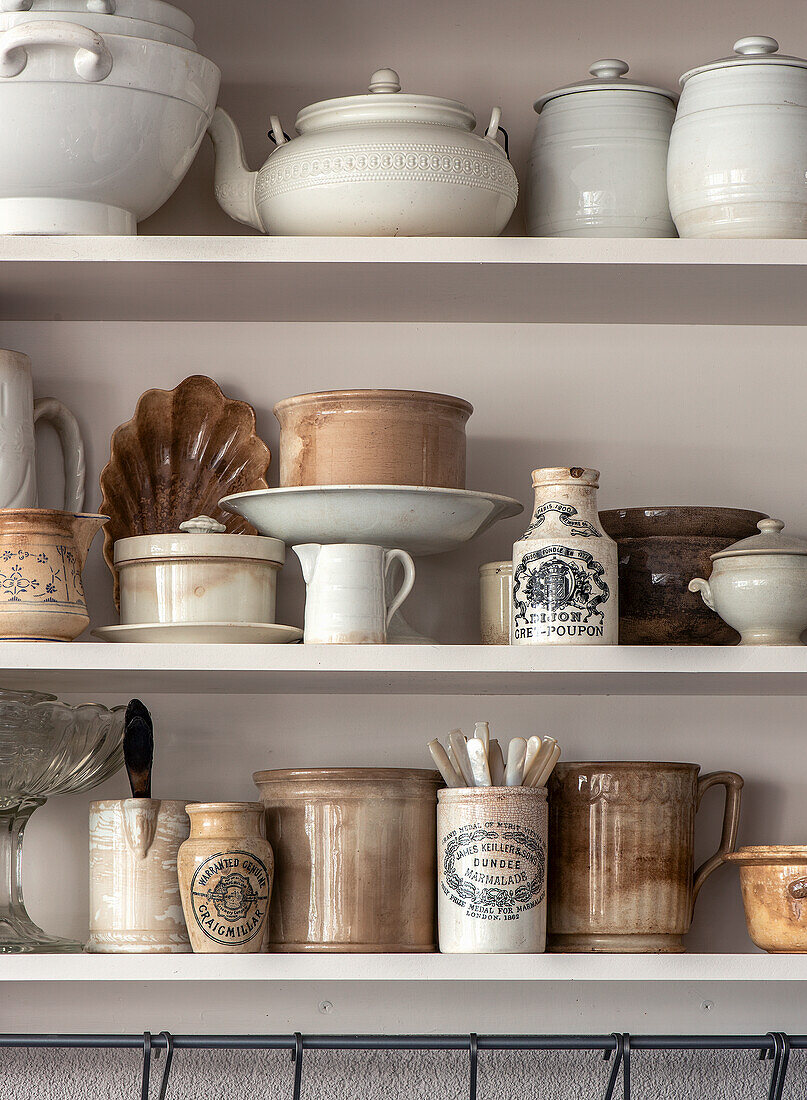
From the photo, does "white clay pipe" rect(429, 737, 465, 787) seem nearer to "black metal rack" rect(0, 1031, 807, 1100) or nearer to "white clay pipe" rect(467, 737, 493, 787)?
"white clay pipe" rect(467, 737, 493, 787)

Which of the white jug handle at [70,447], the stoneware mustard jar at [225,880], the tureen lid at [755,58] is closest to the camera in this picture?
the stoneware mustard jar at [225,880]

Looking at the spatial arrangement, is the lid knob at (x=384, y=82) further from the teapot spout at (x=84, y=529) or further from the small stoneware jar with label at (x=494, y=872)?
the small stoneware jar with label at (x=494, y=872)

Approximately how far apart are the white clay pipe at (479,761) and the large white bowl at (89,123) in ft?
1.75

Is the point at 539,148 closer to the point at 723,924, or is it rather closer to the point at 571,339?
the point at 571,339

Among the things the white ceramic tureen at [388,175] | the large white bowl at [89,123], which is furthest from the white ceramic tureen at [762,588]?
the large white bowl at [89,123]

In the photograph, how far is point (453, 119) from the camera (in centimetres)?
112

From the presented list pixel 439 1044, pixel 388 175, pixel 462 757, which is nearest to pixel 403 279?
pixel 388 175

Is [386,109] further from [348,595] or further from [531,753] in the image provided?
[531,753]

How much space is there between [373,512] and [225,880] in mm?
316

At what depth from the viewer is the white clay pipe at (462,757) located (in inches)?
40.8

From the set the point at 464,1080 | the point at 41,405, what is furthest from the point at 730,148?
the point at 464,1080

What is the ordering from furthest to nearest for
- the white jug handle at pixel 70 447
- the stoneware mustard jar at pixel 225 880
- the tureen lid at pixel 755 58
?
the white jug handle at pixel 70 447
the tureen lid at pixel 755 58
the stoneware mustard jar at pixel 225 880

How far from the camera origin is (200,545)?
1043 millimetres

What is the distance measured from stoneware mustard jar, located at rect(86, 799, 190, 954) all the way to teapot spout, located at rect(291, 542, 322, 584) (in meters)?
0.22
